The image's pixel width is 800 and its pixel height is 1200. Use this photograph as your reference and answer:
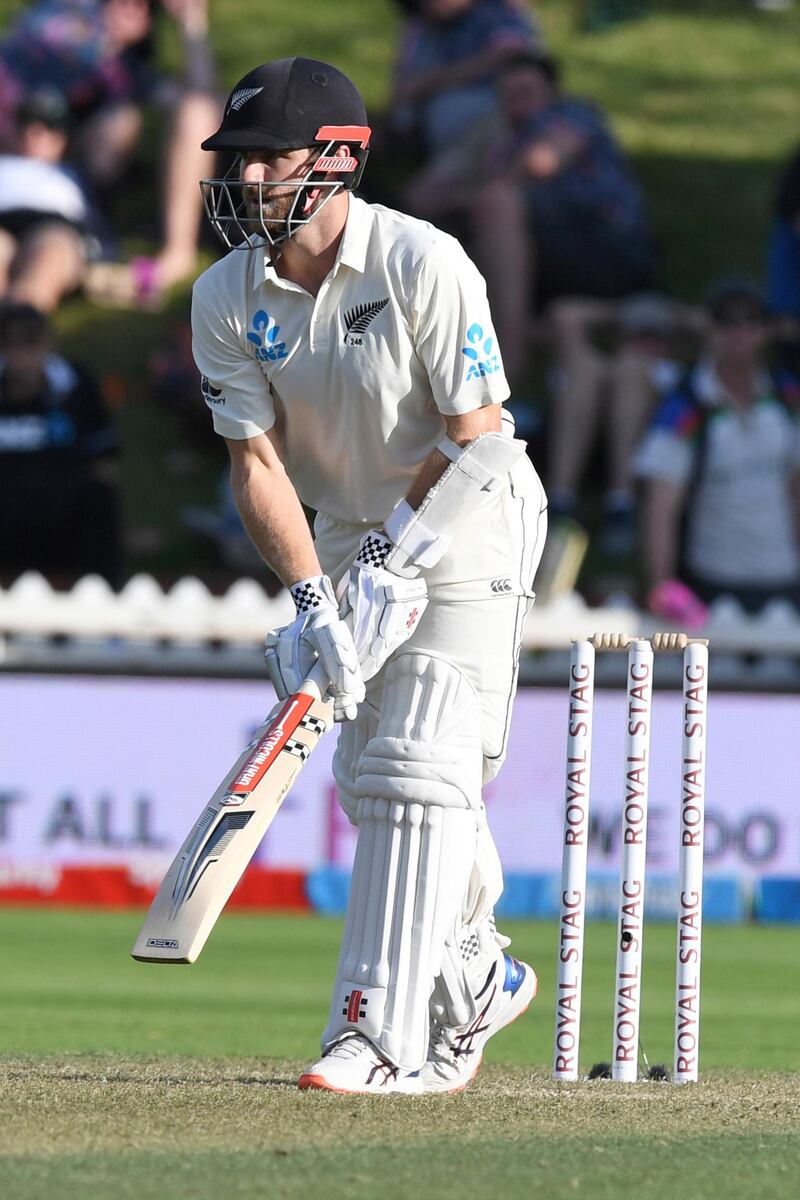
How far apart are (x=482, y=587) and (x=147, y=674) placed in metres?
4.87

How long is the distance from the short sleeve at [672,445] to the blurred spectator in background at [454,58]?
2.85m

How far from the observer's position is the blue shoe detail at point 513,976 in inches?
167

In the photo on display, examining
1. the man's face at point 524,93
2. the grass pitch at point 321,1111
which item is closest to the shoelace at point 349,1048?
the grass pitch at point 321,1111

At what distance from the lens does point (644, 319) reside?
10812mm

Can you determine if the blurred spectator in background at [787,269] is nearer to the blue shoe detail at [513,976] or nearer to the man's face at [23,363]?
the man's face at [23,363]

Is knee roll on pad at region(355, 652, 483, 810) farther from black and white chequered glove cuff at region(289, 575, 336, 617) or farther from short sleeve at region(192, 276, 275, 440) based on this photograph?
short sleeve at region(192, 276, 275, 440)

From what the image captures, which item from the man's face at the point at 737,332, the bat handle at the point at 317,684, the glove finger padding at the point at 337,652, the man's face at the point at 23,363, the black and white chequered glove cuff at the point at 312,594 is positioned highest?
the black and white chequered glove cuff at the point at 312,594

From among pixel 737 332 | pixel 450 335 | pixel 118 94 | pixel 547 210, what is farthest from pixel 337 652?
pixel 118 94

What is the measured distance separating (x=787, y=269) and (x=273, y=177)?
7.47 metres

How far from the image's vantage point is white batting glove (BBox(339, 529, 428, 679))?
3885mm

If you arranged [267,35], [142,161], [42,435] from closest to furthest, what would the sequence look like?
[42,435]
[142,161]
[267,35]

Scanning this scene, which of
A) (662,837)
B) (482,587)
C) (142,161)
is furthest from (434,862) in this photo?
(142,161)

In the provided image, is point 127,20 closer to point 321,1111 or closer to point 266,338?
point 266,338

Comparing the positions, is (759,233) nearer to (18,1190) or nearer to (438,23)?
(438,23)
